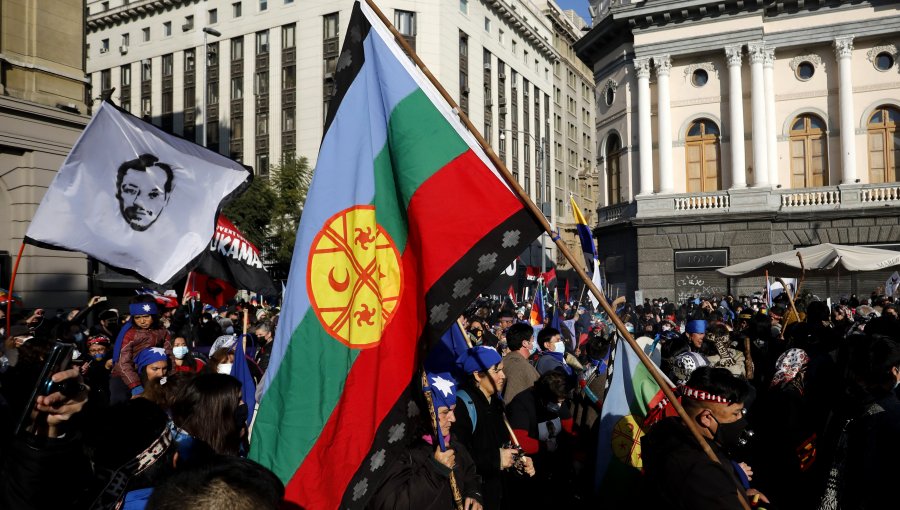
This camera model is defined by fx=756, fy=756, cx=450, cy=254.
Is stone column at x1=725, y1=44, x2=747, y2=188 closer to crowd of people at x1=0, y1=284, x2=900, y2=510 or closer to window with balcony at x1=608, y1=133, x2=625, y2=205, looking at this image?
window with balcony at x1=608, y1=133, x2=625, y2=205

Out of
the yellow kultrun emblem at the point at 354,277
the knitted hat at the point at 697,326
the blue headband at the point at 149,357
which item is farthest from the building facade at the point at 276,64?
the yellow kultrun emblem at the point at 354,277

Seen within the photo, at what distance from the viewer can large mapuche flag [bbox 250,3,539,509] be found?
3537 millimetres

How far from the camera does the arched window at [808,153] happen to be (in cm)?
2883

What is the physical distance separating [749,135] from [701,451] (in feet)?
93.9

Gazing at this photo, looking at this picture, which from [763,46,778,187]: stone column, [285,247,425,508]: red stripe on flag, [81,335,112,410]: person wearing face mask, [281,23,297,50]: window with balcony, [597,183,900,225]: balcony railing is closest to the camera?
[285,247,425,508]: red stripe on flag

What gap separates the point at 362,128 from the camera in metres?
4.10

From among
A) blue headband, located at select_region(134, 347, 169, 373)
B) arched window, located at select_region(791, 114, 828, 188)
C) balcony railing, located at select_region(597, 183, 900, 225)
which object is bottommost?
blue headband, located at select_region(134, 347, 169, 373)

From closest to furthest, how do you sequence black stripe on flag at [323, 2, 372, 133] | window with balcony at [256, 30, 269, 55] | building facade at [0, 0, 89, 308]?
black stripe on flag at [323, 2, 372, 133] → building facade at [0, 0, 89, 308] → window with balcony at [256, 30, 269, 55]

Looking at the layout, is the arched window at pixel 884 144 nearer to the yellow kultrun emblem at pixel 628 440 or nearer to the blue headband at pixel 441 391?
the yellow kultrun emblem at pixel 628 440

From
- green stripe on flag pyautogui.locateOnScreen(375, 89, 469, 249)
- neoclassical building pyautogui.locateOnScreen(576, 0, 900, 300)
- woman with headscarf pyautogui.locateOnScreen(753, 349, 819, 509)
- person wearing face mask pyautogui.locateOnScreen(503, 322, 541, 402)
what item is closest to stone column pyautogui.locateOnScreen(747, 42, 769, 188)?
neoclassical building pyautogui.locateOnScreen(576, 0, 900, 300)

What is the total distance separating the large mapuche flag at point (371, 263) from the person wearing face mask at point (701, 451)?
1.11 metres

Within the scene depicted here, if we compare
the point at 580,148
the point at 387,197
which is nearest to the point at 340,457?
the point at 387,197

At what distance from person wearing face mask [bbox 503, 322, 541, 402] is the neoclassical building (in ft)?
73.0

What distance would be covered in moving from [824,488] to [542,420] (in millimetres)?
2579
